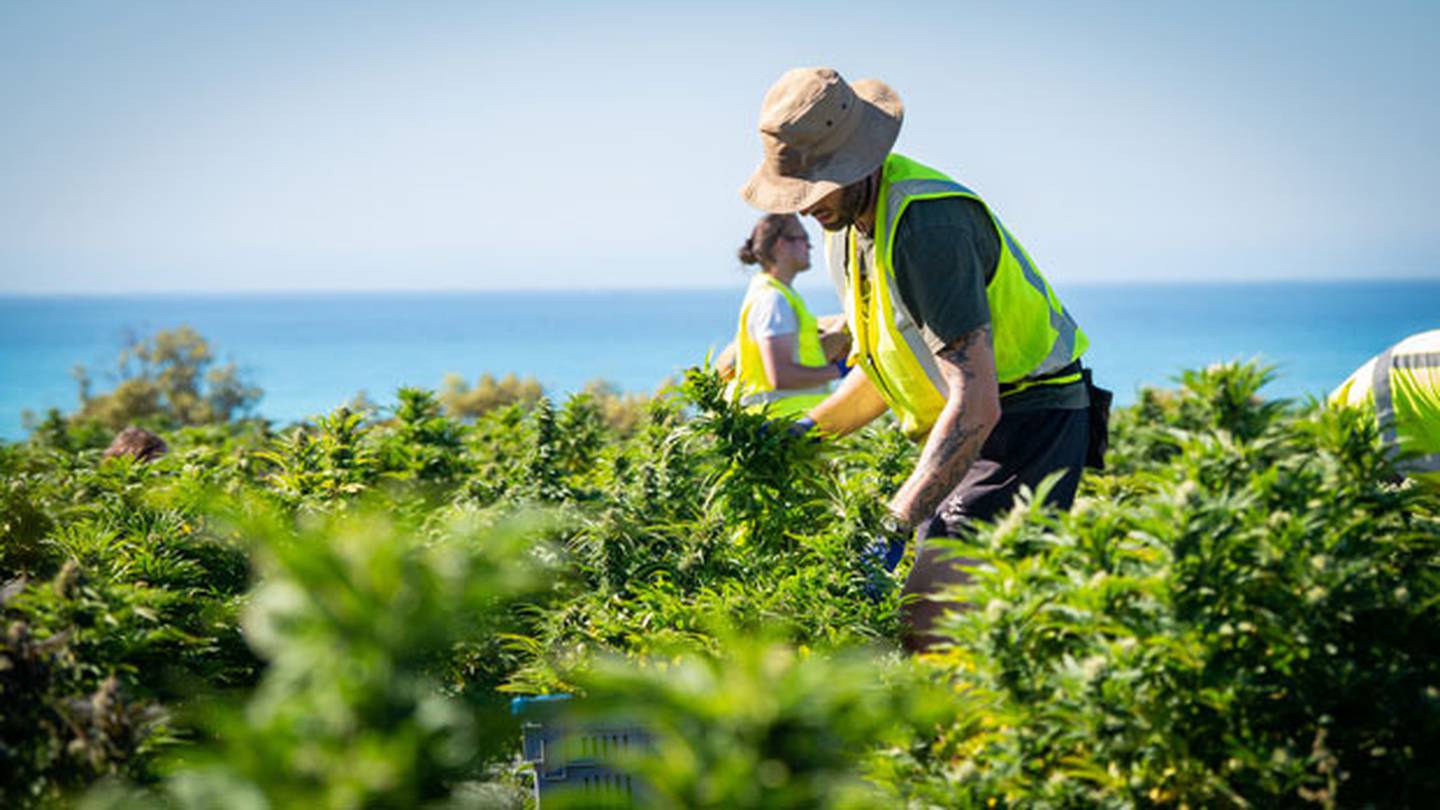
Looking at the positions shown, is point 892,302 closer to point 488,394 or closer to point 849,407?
point 849,407

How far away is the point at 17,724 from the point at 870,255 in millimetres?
2432

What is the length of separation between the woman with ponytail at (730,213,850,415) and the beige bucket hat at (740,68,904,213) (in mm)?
2185

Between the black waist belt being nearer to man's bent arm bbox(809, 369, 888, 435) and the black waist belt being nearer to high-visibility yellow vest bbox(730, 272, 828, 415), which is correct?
man's bent arm bbox(809, 369, 888, 435)

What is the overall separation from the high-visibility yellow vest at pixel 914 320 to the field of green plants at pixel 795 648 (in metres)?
0.40

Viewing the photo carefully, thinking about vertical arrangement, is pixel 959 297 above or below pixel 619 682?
above

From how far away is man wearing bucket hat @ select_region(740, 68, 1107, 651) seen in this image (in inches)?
127

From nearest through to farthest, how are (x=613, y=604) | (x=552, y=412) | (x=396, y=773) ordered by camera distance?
(x=396, y=773), (x=613, y=604), (x=552, y=412)

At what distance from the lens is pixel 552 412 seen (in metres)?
5.44

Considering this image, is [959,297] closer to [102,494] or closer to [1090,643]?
[1090,643]

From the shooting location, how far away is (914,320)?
3.39 metres

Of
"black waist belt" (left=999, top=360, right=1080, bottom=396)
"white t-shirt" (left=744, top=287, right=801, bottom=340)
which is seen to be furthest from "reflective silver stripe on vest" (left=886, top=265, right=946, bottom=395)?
"white t-shirt" (left=744, top=287, right=801, bottom=340)

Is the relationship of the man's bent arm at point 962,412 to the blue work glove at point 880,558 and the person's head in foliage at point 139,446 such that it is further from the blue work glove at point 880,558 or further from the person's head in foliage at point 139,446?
the person's head in foliage at point 139,446

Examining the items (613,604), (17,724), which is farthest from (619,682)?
(613,604)

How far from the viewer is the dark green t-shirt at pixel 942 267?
10.5ft
